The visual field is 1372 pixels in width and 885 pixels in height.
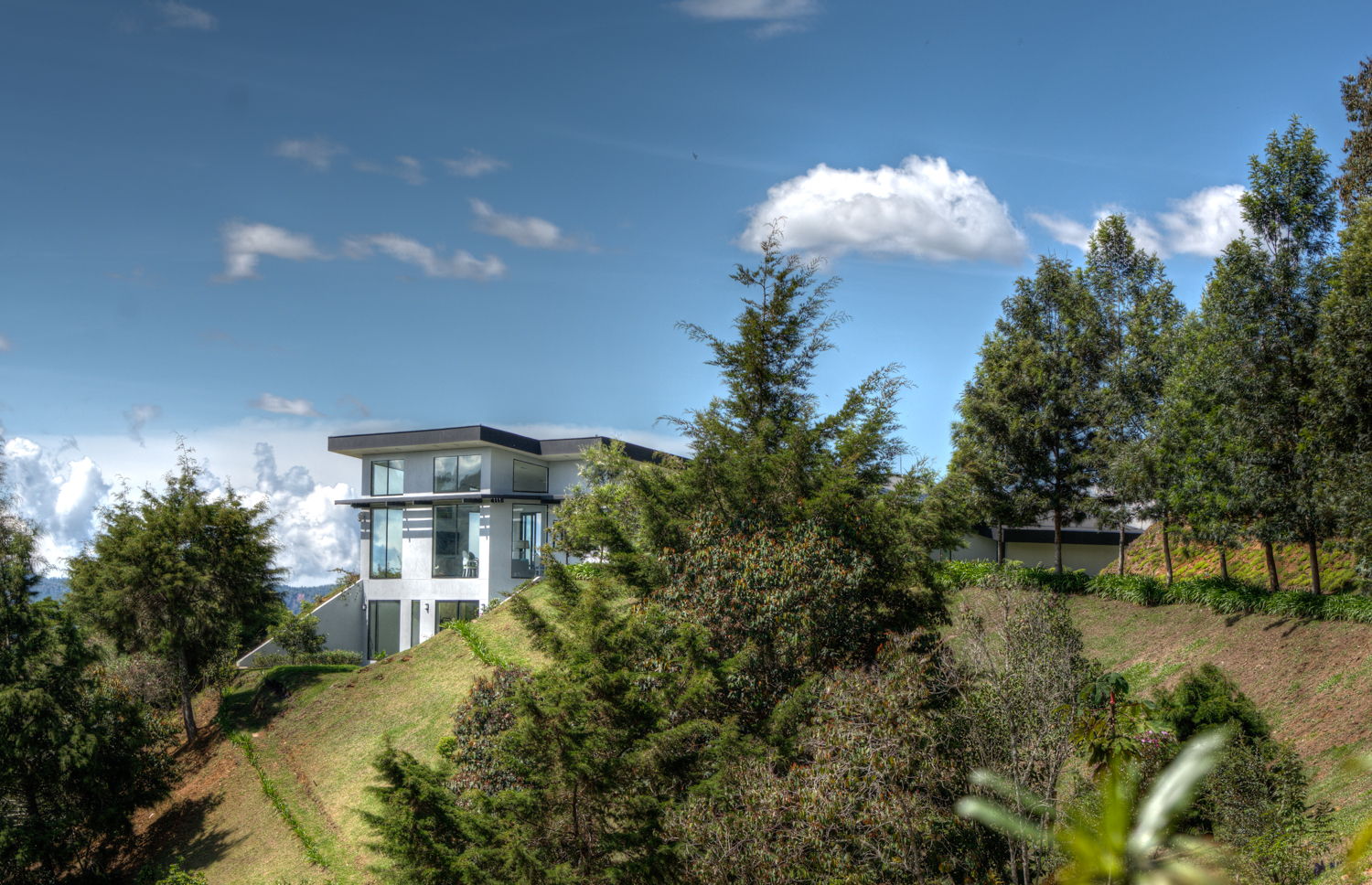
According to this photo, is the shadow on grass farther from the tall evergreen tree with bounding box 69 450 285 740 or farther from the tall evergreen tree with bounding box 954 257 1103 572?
the tall evergreen tree with bounding box 954 257 1103 572

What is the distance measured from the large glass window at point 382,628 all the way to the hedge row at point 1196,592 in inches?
767

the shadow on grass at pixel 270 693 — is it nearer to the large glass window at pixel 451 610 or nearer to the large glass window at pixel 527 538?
the large glass window at pixel 451 610

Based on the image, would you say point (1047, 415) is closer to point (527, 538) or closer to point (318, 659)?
point (527, 538)

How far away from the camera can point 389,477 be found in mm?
32750

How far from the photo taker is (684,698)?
37.6 feet

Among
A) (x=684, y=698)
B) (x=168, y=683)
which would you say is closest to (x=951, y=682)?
(x=684, y=698)

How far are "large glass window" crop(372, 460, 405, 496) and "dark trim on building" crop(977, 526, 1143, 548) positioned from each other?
22.9 meters

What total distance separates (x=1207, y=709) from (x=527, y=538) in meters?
23.4

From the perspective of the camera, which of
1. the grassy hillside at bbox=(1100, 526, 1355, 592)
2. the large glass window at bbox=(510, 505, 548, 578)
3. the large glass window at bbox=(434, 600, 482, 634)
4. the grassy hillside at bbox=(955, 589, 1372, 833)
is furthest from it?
the large glass window at bbox=(510, 505, 548, 578)

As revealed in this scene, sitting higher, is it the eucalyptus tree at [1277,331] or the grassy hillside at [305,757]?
the eucalyptus tree at [1277,331]

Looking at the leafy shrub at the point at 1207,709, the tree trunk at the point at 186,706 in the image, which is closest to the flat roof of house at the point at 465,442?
the tree trunk at the point at 186,706

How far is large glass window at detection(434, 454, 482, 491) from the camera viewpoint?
1222 inches


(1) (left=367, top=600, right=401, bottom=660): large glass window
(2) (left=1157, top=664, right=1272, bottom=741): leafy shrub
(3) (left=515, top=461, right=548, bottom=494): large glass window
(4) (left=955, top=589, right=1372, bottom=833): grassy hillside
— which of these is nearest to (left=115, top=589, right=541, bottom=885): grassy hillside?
(1) (left=367, top=600, right=401, bottom=660): large glass window

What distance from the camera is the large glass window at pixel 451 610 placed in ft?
100
